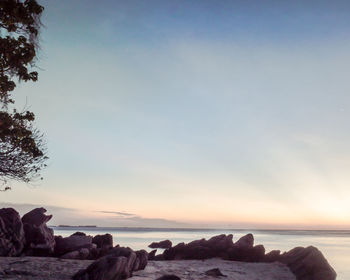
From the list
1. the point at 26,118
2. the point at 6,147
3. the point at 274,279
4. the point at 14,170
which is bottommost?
the point at 274,279

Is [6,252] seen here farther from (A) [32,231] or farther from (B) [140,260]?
(B) [140,260]

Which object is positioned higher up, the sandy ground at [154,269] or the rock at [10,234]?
the rock at [10,234]

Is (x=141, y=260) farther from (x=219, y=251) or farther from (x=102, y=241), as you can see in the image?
(x=219, y=251)

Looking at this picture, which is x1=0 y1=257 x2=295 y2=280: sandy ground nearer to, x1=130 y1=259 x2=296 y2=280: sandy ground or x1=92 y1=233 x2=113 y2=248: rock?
x1=130 y1=259 x2=296 y2=280: sandy ground

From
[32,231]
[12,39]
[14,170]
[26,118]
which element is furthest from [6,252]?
[12,39]

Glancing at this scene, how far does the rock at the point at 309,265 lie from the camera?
82.5 feet

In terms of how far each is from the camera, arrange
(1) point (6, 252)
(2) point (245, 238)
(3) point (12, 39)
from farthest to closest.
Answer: (2) point (245, 238)
(1) point (6, 252)
(3) point (12, 39)

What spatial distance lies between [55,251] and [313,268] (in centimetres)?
2060

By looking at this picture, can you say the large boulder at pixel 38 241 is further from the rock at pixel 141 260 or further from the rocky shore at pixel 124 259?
the rock at pixel 141 260

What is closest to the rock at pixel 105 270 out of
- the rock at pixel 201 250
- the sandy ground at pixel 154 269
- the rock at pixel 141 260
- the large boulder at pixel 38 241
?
Answer: the sandy ground at pixel 154 269

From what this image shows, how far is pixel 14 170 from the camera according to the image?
20.5 meters

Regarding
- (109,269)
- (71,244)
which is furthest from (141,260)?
(71,244)

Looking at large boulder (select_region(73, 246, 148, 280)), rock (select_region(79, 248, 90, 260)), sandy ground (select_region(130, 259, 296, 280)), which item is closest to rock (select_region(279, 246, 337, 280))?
sandy ground (select_region(130, 259, 296, 280))

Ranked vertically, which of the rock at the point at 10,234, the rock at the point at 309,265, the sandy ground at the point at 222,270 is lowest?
the sandy ground at the point at 222,270
